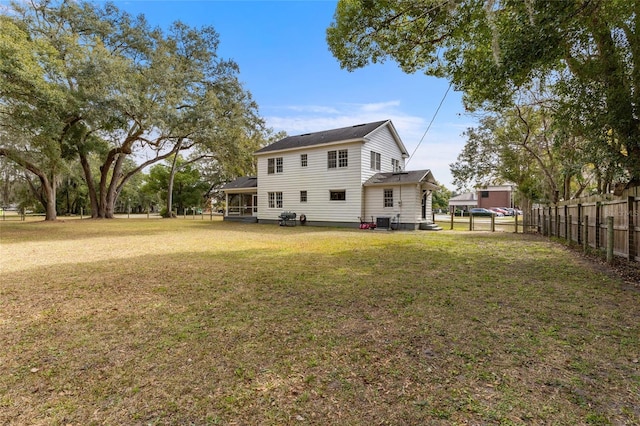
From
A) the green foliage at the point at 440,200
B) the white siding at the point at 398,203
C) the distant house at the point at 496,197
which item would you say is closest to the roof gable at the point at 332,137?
the white siding at the point at 398,203

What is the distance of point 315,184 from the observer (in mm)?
19688

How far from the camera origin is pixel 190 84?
79.8 feet

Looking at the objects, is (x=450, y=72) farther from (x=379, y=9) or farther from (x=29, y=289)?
(x=29, y=289)

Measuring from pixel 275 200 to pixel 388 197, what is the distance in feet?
26.7

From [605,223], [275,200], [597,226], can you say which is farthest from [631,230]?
[275,200]

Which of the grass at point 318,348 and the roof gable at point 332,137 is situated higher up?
the roof gable at point 332,137

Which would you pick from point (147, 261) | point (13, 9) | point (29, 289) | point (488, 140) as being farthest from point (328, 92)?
point (13, 9)

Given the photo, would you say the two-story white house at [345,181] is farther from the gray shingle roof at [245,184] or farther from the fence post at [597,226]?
the fence post at [597,226]

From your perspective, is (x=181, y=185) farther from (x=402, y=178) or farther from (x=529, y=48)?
(x=529, y=48)

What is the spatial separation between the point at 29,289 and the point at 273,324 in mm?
4405

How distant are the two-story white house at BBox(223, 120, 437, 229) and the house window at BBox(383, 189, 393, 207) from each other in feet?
0.06

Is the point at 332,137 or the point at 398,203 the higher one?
the point at 332,137

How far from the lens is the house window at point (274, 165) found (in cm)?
2145

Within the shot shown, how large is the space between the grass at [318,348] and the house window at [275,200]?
15.7 meters
